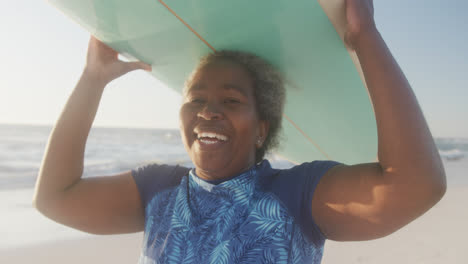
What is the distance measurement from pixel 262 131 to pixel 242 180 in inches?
15.3

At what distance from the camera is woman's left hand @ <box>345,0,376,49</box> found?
46.4 inches

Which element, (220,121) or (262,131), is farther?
(262,131)

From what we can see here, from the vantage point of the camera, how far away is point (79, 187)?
61.0 inches

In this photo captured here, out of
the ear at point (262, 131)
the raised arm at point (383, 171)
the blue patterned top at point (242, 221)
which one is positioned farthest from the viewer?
the ear at point (262, 131)

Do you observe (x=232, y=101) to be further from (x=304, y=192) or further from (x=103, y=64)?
(x=103, y=64)

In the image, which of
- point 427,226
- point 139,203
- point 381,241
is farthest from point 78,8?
point 427,226

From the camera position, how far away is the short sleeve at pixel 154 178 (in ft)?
5.07

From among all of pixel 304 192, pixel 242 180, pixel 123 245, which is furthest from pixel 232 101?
pixel 123 245

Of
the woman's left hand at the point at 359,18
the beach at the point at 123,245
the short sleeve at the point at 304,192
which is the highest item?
the woman's left hand at the point at 359,18

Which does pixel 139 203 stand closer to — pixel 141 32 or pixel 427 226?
pixel 141 32

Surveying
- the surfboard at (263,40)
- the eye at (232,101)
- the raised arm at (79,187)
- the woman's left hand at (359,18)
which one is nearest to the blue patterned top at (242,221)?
the raised arm at (79,187)

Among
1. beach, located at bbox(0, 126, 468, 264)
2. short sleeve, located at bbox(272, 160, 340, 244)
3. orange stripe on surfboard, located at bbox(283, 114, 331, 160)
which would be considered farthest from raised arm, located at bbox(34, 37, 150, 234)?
beach, located at bbox(0, 126, 468, 264)

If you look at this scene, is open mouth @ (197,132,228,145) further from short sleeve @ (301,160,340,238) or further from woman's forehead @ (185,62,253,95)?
short sleeve @ (301,160,340,238)

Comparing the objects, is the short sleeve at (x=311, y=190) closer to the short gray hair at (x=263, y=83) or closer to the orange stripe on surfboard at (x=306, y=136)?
the short gray hair at (x=263, y=83)
